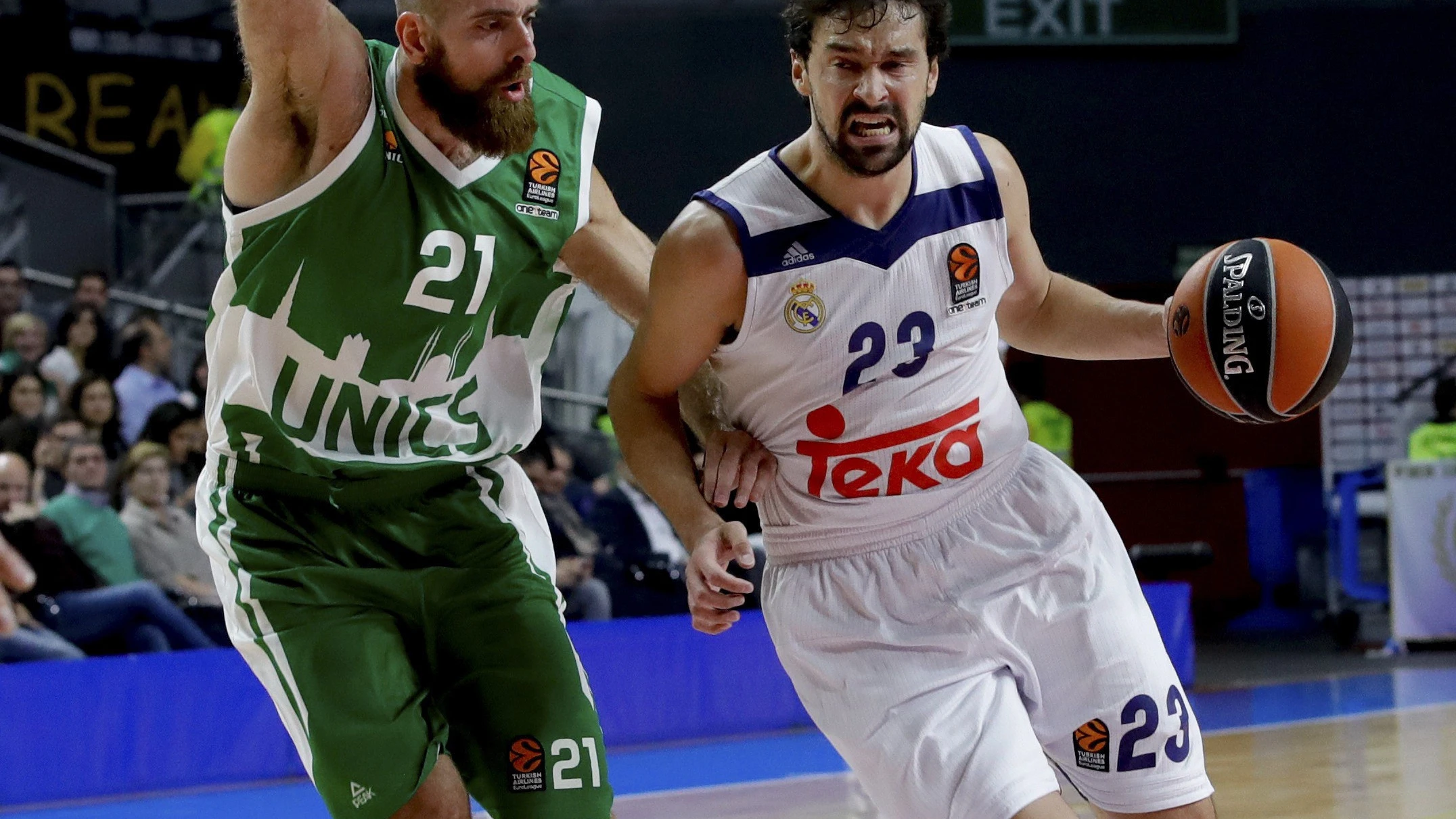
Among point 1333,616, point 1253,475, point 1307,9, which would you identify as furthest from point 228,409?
point 1307,9

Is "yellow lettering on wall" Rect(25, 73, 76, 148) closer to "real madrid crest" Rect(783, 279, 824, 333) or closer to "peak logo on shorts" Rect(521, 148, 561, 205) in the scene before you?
"peak logo on shorts" Rect(521, 148, 561, 205)

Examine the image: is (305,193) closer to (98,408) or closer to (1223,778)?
(1223,778)

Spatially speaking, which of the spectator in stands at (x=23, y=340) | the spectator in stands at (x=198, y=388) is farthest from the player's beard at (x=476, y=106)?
the spectator in stands at (x=23, y=340)

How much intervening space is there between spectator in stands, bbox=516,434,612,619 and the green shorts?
4.73m

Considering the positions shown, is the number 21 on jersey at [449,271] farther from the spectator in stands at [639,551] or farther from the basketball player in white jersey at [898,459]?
the spectator in stands at [639,551]

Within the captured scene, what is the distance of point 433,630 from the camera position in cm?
307

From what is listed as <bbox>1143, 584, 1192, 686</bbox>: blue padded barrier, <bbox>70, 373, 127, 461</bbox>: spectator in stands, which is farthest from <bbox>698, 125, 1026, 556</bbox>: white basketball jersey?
<bbox>1143, 584, 1192, 686</bbox>: blue padded barrier

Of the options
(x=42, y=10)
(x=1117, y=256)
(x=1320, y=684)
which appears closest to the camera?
(x=1320, y=684)

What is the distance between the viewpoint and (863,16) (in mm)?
2967

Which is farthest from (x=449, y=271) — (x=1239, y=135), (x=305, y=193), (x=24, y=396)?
(x=1239, y=135)

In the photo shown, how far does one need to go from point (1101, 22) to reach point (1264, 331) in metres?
12.0

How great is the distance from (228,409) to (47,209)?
30.2 ft

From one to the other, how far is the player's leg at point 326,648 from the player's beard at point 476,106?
0.75 meters

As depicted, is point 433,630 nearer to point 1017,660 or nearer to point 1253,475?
point 1017,660
